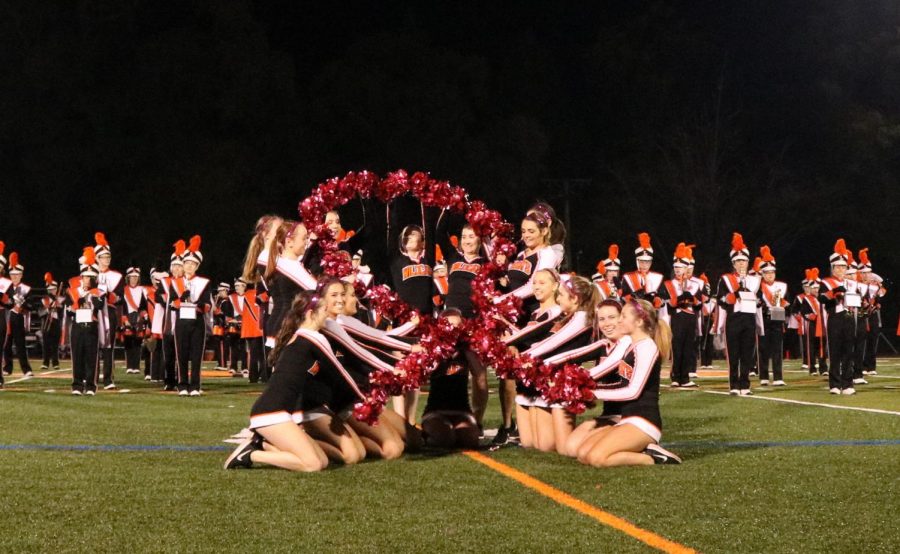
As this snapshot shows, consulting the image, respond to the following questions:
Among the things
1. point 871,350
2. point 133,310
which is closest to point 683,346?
point 871,350

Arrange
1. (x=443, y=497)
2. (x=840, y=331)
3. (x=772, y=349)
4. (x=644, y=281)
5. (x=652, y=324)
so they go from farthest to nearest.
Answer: (x=772, y=349) → (x=644, y=281) → (x=840, y=331) → (x=652, y=324) → (x=443, y=497)

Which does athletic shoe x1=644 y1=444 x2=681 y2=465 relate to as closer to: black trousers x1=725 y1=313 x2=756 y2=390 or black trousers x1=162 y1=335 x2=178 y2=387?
black trousers x1=725 y1=313 x2=756 y2=390

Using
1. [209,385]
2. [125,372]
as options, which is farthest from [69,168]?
[209,385]

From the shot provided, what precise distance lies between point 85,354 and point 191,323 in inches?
54.4

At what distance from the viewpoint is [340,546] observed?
212 inches

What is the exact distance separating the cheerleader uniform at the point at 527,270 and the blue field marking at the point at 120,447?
8.21 ft

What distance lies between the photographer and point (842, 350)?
50.9ft

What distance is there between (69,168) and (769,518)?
32.6 metres

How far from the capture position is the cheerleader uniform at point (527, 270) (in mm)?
9656

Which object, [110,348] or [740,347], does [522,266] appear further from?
[110,348]

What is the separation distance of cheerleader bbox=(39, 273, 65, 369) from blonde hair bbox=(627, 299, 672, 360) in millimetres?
18969

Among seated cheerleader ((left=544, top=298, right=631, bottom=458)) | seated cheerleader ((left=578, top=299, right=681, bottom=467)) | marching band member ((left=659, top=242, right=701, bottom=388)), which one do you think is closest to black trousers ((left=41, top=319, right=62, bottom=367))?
marching band member ((left=659, top=242, right=701, bottom=388))

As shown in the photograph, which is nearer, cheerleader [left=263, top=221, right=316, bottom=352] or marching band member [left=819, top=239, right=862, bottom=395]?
cheerleader [left=263, top=221, right=316, bottom=352]

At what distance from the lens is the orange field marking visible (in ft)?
17.6
